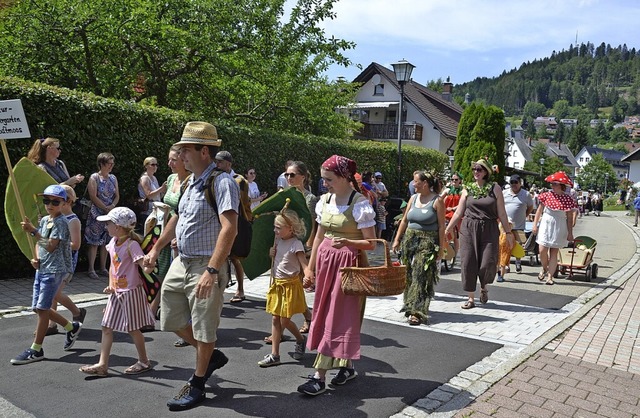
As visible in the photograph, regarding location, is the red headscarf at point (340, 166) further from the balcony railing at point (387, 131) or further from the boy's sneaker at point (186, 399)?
the balcony railing at point (387, 131)

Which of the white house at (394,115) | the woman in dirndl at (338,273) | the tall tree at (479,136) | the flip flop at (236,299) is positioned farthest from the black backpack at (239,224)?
the white house at (394,115)

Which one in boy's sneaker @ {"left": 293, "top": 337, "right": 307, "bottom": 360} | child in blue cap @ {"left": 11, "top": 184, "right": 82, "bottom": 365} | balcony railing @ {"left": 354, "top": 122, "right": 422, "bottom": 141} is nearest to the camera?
child in blue cap @ {"left": 11, "top": 184, "right": 82, "bottom": 365}

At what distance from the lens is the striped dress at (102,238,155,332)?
4750mm

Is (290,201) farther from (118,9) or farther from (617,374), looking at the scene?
(118,9)

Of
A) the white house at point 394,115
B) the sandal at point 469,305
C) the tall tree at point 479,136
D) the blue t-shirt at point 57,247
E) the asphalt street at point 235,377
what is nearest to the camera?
the asphalt street at point 235,377

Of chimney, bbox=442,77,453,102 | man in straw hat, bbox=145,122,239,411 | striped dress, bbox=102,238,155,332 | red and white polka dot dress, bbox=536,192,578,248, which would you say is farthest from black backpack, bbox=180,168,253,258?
chimney, bbox=442,77,453,102

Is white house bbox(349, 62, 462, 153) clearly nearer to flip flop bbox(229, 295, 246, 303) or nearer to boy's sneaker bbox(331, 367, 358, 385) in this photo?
flip flop bbox(229, 295, 246, 303)

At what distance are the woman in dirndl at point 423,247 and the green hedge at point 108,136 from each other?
5.30 meters

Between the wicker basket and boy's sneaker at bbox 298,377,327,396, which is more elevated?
the wicker basket

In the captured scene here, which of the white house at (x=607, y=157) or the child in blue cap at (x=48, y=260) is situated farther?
the white house at (x=607, y=157)

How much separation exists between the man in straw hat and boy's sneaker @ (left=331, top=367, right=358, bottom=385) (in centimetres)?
115

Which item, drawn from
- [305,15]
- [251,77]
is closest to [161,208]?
[251,77]

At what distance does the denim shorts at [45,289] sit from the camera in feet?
16.8

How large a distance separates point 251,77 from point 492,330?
9.96m
